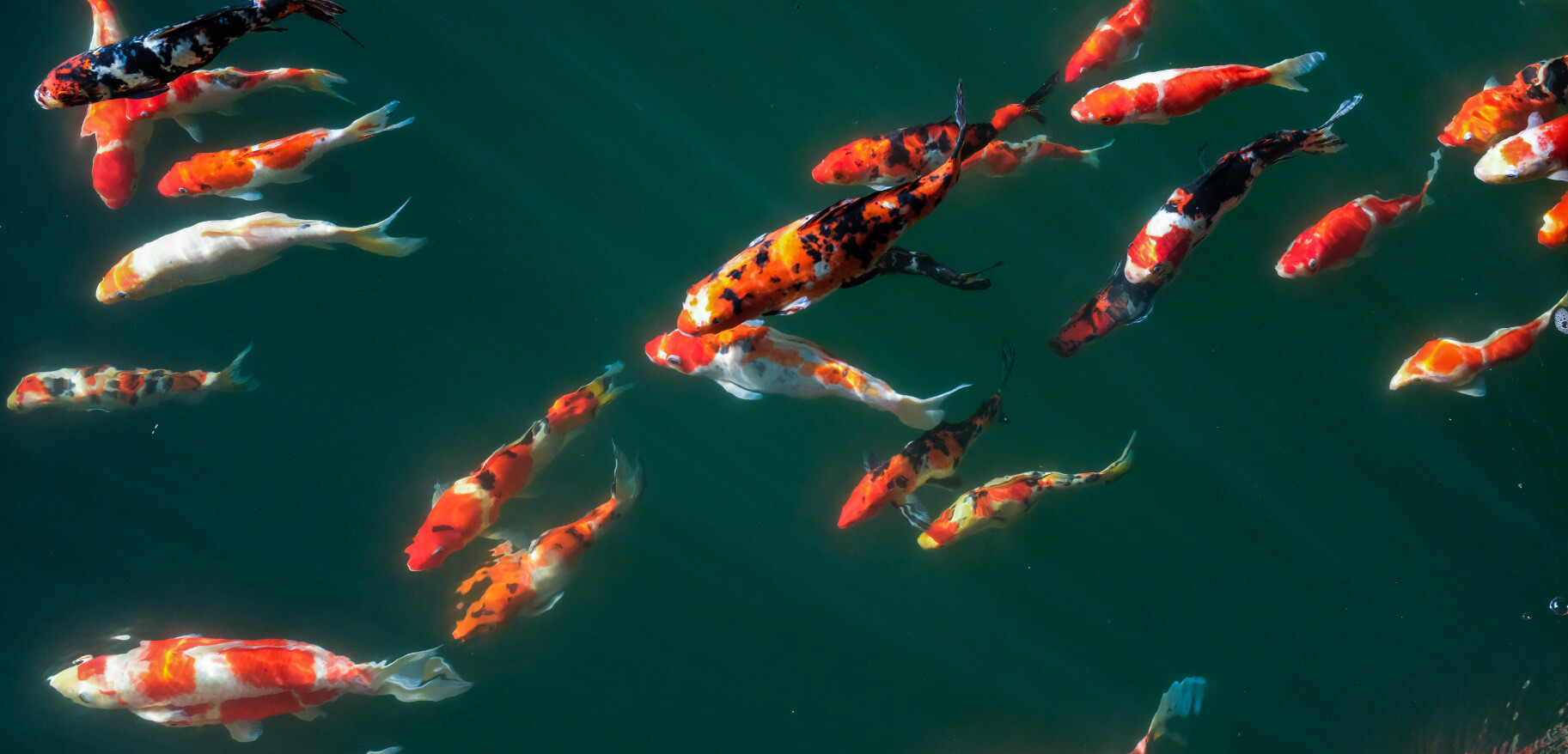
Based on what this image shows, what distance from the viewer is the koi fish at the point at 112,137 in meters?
5.10

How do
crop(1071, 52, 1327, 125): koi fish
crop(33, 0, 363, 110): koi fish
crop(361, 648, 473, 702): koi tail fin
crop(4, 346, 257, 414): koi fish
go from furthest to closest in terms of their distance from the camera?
crop(4, 346, 257, 414): koi fish < crop(361, 648, 473, 702): koi tail fin < crop(1071, 52, 1327, 125): koi fish < crop(33, 0, 363, 110): koi fish

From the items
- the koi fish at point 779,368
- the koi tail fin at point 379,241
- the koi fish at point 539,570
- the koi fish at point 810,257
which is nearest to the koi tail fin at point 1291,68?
the koi fish at point 810,257

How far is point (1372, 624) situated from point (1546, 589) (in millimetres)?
1541

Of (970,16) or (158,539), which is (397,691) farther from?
(970,16)

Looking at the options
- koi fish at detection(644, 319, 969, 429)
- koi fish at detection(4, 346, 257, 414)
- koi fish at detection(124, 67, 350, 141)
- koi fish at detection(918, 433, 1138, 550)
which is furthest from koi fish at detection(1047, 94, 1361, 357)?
koi fish at detection(4, 346, 257, 414)

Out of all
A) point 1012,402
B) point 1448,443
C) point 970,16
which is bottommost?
point 1448,443

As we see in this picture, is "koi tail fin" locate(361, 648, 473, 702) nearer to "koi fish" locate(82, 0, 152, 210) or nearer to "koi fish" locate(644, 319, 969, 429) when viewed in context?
"koi fish" locate(644, 319, 969, 429)

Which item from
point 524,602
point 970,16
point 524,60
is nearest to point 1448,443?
point 970,16

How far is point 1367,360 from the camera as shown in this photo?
6.23m

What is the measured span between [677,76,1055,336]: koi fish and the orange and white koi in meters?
2.43

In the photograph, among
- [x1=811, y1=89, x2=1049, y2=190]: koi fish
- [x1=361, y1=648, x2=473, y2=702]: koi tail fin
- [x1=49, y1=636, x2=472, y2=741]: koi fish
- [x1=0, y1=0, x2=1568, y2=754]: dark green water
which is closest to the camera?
[x1=811, y1=89, x2=1049, y2=190]: koi fish

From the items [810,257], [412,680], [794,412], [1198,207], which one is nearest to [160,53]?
[810,257]

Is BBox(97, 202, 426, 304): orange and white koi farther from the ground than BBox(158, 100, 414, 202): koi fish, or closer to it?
closer to it

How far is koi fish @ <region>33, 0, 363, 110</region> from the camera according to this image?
3.63 metres
